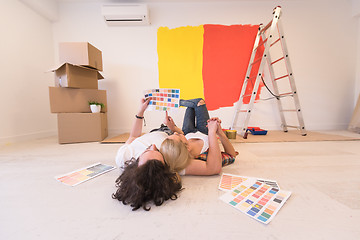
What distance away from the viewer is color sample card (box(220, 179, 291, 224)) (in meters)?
0.63

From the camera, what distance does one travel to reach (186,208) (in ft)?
2.26

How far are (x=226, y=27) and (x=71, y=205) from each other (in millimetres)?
2780

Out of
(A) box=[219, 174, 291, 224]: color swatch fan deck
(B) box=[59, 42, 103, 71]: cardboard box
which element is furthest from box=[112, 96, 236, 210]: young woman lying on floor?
(B) box=[59, 42, 103, 71]: cardboard box

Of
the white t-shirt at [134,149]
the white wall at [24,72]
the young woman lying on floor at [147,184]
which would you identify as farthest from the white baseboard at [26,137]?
the young woman lying on floor at [147,184]

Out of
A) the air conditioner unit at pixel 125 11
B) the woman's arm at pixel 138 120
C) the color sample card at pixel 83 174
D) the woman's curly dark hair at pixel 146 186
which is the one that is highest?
the air conditioner unit at pixel 125 11

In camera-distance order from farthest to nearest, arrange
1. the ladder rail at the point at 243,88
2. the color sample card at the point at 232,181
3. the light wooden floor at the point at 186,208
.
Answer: the ladder rail at the point at 243,88, the color sample card at the point at 232,181, the light wooden floor at the point at 186,208

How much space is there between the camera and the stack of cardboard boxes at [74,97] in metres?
1.86

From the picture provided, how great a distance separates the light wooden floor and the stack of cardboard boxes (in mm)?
731

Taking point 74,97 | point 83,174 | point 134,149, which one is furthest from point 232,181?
point 74,97

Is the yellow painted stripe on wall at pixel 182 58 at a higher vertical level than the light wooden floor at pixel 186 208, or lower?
higher

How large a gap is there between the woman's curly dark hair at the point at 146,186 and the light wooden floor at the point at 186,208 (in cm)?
3

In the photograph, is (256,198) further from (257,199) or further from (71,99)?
(71,99)

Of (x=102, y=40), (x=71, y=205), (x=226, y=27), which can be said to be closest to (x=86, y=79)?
(x=102, y=40)

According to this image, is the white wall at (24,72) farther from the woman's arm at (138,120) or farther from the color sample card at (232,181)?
the color sample card at (232,181)
